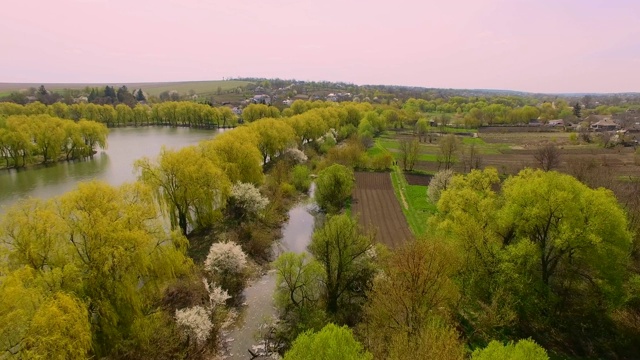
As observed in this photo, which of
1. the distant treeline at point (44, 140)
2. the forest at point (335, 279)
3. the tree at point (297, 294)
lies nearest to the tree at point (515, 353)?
the forest at point (335, 279)

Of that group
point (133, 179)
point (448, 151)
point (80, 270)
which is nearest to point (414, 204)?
point (448, 151)

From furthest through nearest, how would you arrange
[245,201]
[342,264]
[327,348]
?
[245,201], [342,264], [327,348]

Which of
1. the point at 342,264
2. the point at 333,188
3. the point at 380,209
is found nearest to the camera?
the point at 342,264

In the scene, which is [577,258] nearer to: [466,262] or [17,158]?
[466,262]

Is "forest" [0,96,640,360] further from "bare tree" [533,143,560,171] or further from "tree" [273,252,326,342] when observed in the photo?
"bare tree" [533,143,560,171]

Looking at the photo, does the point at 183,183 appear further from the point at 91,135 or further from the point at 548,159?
the point at 548,159

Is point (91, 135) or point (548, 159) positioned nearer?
point (548, 159)

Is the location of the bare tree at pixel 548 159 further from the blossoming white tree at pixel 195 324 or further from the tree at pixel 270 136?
the blossoming white tree at pixel 195 324
